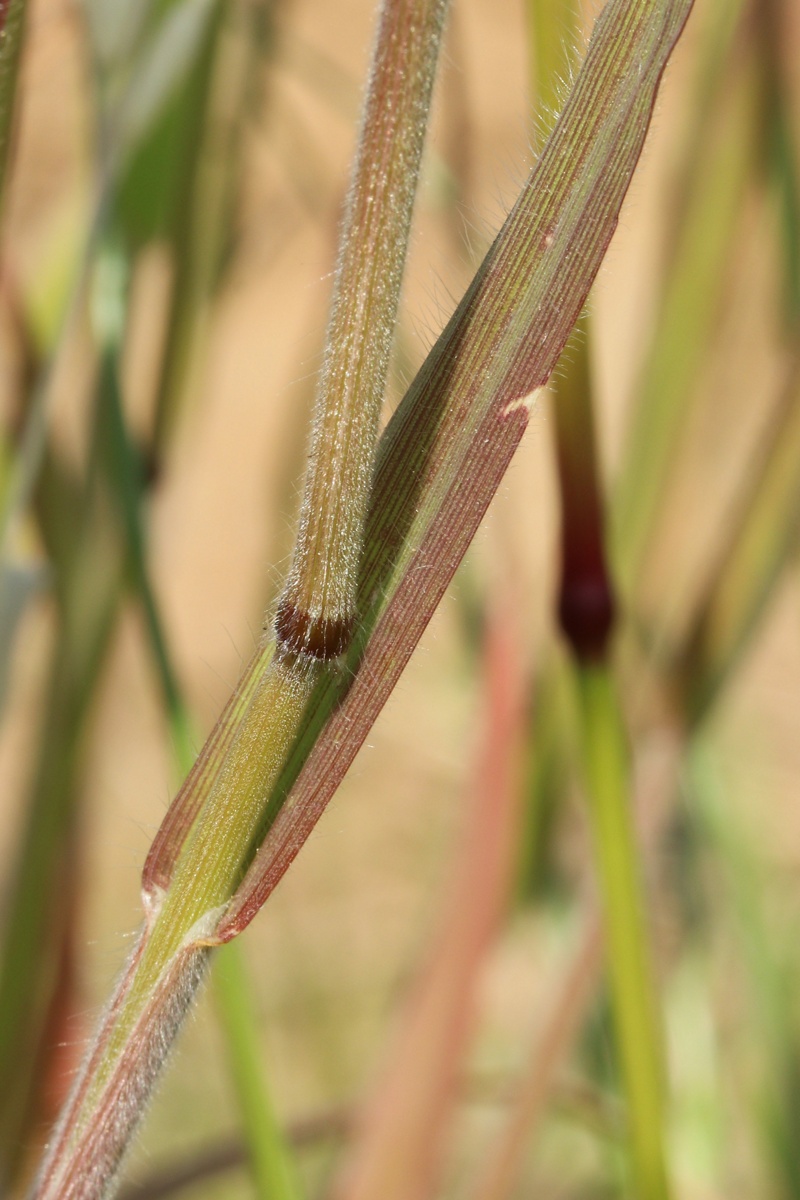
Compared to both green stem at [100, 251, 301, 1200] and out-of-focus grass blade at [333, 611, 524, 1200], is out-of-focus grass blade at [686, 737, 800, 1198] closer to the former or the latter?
out-of-focus grass blade at [333, 611, 524, 1200]

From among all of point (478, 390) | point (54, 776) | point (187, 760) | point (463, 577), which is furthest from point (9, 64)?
point (463, 577)

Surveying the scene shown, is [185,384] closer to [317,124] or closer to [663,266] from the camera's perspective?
[663,266]

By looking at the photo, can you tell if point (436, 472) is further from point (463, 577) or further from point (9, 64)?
point (463, 577)

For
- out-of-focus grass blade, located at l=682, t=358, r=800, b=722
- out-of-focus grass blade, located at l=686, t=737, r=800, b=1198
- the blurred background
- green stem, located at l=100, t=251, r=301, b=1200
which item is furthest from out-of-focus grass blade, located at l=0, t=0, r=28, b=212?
out-of-focus grass blade, located at l=686, t=737, r=800, b=1198

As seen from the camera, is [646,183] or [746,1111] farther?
[646,183]

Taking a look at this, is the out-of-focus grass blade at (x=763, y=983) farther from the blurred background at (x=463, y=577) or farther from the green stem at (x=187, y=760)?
the green stem at (x=187, y=760)

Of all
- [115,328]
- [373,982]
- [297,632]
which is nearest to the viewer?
[297,632]

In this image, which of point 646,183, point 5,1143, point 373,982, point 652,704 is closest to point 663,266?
point 652,704

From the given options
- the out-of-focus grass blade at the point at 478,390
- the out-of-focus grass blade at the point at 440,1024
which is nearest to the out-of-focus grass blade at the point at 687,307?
the out-of-focus grass blade at the point at 440,1024
